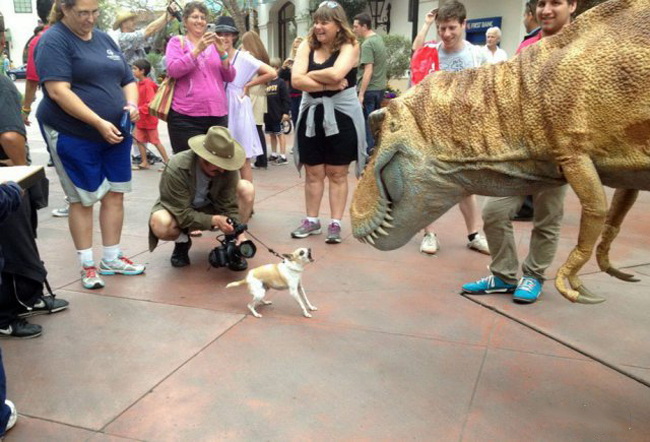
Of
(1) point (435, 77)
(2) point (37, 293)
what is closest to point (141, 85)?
(2) point (37, 293)

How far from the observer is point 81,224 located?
425 cm

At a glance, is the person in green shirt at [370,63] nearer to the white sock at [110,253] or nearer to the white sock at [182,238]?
the white sock at [182,238]

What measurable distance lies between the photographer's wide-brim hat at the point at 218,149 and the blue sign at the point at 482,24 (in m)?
12.6

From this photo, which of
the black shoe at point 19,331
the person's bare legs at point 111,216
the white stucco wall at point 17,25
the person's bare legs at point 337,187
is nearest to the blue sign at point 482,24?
the person's bare legs at point 337,187

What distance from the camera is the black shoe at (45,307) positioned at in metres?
3.72

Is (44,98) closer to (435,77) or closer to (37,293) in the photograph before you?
(37,293)

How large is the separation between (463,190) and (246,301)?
2.26 m

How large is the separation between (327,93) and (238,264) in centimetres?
181

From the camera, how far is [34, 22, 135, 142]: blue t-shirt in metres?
3.78

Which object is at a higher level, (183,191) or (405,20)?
(405,20)

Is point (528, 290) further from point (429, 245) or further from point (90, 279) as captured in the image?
point (90, 279)

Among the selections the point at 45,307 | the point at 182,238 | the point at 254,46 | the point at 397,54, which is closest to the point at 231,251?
the point at 182,238

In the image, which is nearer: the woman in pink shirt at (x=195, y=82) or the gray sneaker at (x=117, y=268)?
the gray sneaker at (x=117, y=268)

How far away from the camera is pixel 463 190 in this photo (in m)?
2.25
